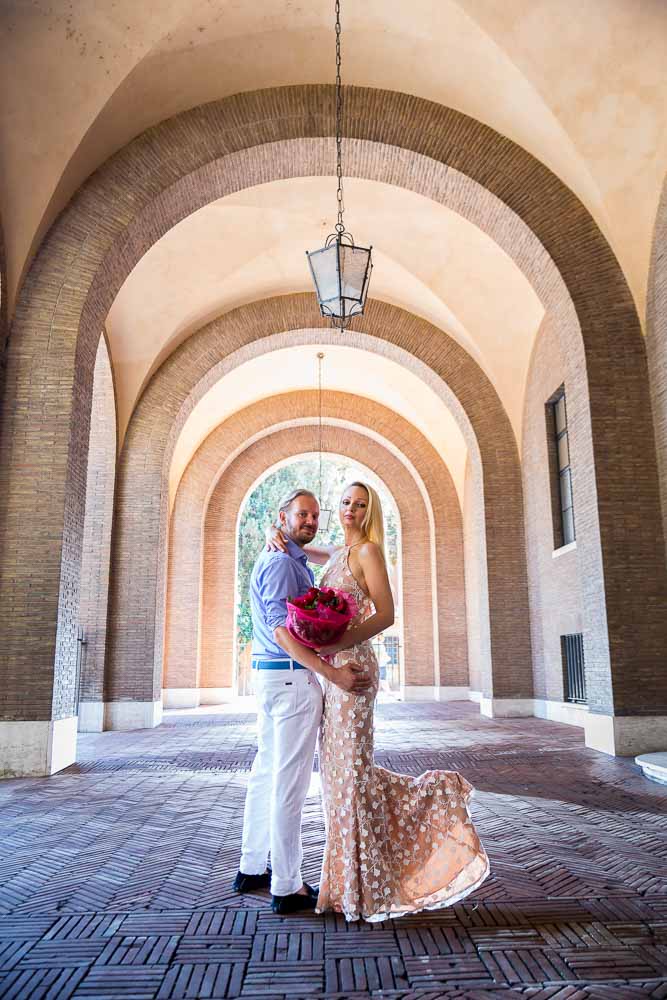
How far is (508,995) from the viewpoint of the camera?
2.62 metres

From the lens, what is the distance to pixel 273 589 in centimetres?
378

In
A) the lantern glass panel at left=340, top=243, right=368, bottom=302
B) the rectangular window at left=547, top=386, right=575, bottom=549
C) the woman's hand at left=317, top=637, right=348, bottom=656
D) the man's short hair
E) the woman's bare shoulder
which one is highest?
the lantern glass panel at left=340, top=243, right=368, bottom=302

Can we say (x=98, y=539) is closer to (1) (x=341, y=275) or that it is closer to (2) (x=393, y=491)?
(1) (x=341, y=275)

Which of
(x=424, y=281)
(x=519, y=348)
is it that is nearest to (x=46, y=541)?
(x=424, y=281)

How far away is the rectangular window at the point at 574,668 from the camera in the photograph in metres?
12.3

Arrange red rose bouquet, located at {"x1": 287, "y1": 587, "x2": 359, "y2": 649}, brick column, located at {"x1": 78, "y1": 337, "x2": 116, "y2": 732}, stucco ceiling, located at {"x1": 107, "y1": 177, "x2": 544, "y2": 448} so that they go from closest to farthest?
red rose bouquet, located at {"x1": 287, "y1": 587, "x2": 359, "y2": 649}, stucco ceiling, located at {"x1": 107, "y1": 177, "x2": 544, "y2": 448}, brick column, located at {"x1": 78, "y1": 337, "x2": 116, "y2": 732}

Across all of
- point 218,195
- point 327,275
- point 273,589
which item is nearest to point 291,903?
point 273,589

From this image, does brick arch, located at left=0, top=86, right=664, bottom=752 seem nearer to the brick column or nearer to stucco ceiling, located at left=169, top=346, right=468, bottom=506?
the brick column

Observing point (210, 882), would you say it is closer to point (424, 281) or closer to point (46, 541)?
point (46, 541)

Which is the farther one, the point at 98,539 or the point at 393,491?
the point at 393,491

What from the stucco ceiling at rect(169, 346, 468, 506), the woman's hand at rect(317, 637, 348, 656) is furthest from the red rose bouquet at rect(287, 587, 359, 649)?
the stucco ceiling at rect(169, 346, 468, 506)

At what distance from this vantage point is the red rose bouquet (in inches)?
134

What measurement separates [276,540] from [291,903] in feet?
5.75

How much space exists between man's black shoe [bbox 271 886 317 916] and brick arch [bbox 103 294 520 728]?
32.7 feet
